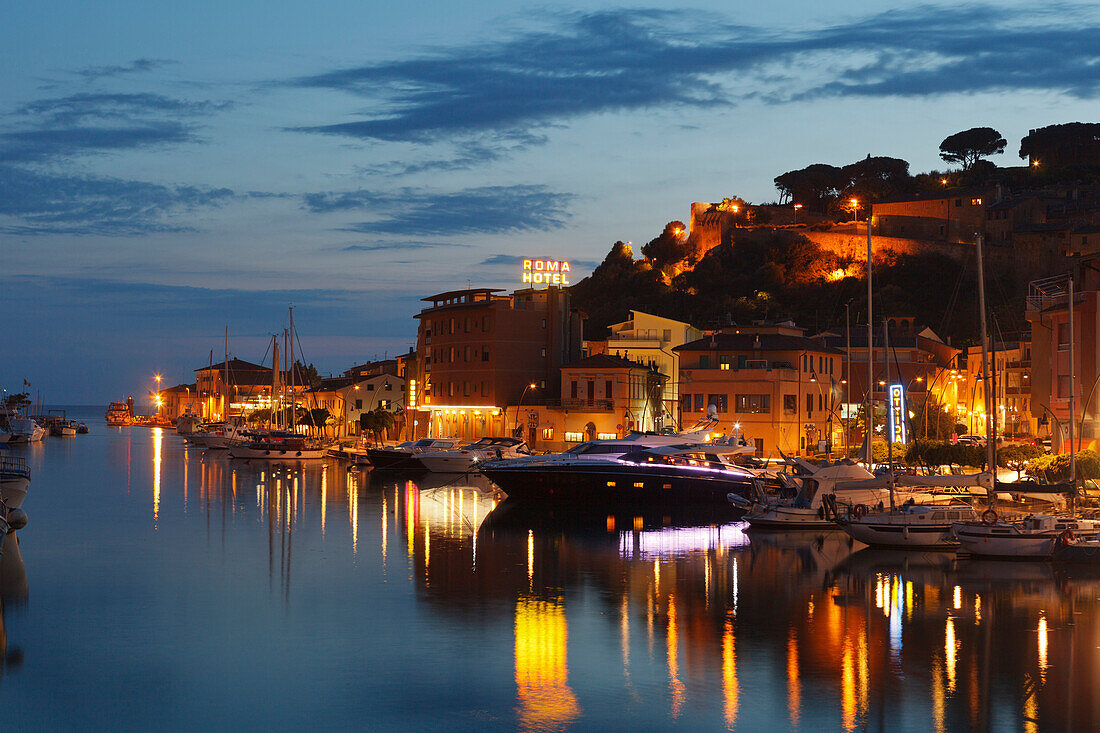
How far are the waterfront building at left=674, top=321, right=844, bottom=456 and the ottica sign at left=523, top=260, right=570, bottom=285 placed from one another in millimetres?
16037

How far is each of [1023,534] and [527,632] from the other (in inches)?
568

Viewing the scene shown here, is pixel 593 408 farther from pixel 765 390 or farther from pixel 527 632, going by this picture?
pixel 527 632

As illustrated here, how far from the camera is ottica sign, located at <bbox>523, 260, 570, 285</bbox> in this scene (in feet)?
282

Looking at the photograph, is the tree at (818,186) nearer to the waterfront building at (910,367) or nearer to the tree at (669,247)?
the tree at (669,247)

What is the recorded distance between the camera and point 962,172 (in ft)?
519

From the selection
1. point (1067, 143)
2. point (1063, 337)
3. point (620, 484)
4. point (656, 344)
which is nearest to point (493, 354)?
point (656, 344)

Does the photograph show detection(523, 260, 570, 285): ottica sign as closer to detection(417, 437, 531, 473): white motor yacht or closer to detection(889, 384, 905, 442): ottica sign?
detection(417, 437, 531, 473): white motor yacht

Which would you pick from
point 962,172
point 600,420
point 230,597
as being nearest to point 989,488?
point 230,597

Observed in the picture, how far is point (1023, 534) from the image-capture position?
1157 inches

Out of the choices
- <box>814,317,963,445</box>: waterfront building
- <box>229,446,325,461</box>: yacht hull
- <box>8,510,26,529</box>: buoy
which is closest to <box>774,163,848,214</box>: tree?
<box>814,317,963,445</box>: waterfront building

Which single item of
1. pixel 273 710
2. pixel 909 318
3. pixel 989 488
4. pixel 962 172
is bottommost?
pixel 273 710

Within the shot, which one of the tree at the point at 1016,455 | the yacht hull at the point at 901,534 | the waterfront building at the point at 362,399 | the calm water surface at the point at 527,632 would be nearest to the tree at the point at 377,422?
the waterfront building at the point at 362,399

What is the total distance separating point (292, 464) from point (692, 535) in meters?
43.1

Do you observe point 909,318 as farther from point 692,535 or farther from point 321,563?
point 321,563
